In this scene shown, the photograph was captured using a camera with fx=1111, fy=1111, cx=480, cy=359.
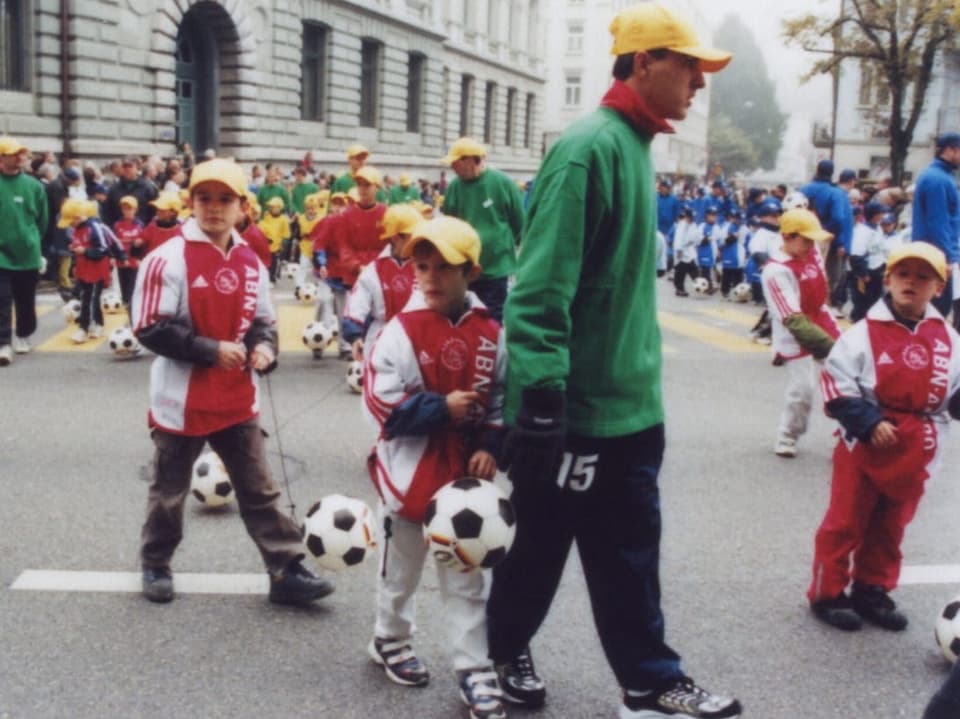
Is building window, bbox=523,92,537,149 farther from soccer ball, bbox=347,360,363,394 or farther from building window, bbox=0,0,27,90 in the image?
soccer ball, bbox=347,360,363,394

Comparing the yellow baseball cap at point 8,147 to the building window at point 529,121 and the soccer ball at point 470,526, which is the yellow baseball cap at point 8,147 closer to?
the soccer ball at point 470,526

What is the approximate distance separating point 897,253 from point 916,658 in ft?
5.12

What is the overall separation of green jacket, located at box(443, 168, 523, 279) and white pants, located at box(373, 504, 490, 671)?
483 cm

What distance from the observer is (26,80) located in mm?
21984

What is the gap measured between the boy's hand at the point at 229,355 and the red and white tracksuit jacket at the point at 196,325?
0.08ft

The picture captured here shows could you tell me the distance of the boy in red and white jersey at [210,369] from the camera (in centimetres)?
438

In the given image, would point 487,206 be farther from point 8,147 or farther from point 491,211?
point 8,147

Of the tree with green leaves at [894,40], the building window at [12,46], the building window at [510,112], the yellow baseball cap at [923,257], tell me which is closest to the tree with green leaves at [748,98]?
the building window at [510,112]

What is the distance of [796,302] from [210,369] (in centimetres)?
377

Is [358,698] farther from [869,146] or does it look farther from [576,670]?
[869,146]

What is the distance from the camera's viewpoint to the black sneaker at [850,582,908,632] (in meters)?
4.45

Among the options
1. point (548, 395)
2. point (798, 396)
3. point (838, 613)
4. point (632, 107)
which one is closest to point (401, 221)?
point (798, 396)

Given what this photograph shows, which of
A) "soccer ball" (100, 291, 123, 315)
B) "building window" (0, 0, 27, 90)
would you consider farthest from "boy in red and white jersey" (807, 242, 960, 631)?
"building window" (0, 0, 27, 90)

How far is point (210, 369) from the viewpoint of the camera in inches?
176
